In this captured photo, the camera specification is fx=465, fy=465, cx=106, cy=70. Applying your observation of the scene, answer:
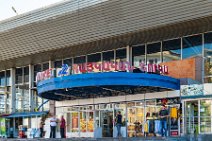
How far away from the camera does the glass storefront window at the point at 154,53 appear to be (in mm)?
33594

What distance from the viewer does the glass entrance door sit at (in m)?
28.9

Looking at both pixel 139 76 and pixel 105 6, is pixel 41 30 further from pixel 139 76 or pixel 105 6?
Answer: pixel 139 76

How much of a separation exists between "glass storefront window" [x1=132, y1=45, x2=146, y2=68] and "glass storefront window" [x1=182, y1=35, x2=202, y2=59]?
3.58 m

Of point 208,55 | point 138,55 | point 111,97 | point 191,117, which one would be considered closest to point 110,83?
point 191,117

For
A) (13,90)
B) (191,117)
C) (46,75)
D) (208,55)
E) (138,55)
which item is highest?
(138,55)

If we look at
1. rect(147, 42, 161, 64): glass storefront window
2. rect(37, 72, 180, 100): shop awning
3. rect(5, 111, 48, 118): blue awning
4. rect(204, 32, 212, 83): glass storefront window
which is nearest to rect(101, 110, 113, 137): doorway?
rect(37, 72, 180, 100): shop awning

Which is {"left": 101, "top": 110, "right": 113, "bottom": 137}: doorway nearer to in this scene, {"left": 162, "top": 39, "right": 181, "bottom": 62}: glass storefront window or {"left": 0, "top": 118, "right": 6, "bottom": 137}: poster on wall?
{"left": 162, "top": 39, "right": 181, "bottom": 62}: glass storefront window

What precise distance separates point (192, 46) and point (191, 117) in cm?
525

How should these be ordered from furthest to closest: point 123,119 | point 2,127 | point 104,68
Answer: point 2,127 → point 123,119 → point 104,68

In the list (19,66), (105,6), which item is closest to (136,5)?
(105,6)

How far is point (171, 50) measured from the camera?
108 feet

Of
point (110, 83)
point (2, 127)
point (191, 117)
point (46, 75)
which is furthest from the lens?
point (2, 127)

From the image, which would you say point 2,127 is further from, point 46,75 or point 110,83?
point 110,83

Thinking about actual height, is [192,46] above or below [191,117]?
above
